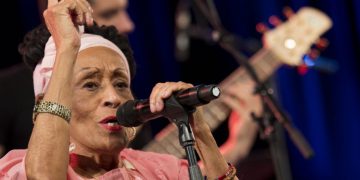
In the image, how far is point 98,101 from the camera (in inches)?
84.8

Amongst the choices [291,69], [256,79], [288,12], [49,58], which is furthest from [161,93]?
[291,69]

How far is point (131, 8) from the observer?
4.59 m

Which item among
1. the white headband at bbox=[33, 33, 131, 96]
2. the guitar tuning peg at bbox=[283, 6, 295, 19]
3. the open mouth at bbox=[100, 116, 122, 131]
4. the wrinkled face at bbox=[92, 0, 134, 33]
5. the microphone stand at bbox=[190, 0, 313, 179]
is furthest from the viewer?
the guitar tuning peg at bbox=[283, 6, 295, 19]

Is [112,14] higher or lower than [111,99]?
higher

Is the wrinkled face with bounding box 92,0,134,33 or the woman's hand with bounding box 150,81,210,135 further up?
the wrinkled face with bounding box 92,0,134,33

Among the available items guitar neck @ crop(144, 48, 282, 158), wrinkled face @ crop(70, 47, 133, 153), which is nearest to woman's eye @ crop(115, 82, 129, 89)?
wrinkled face @ crop(70, 47, 133, 153)

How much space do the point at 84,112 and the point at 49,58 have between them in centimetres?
21

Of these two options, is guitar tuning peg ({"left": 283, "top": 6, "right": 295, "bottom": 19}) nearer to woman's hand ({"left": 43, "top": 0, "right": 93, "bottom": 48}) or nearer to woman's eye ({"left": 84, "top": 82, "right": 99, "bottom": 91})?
woman's eye ({"left": 84, "top": 82, "right": 99, "bottom": 91})

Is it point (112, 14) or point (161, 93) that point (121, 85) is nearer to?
point (161, 93)

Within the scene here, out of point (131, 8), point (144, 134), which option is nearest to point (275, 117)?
point (144, 134)

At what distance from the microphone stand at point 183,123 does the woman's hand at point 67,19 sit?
13.6 inches

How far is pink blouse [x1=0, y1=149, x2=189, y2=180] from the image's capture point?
2006mm

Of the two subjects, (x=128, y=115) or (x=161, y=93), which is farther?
(x=128, y=115)

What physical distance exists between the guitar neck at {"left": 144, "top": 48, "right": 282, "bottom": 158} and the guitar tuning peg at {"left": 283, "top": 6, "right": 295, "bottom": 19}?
0.81 feet
